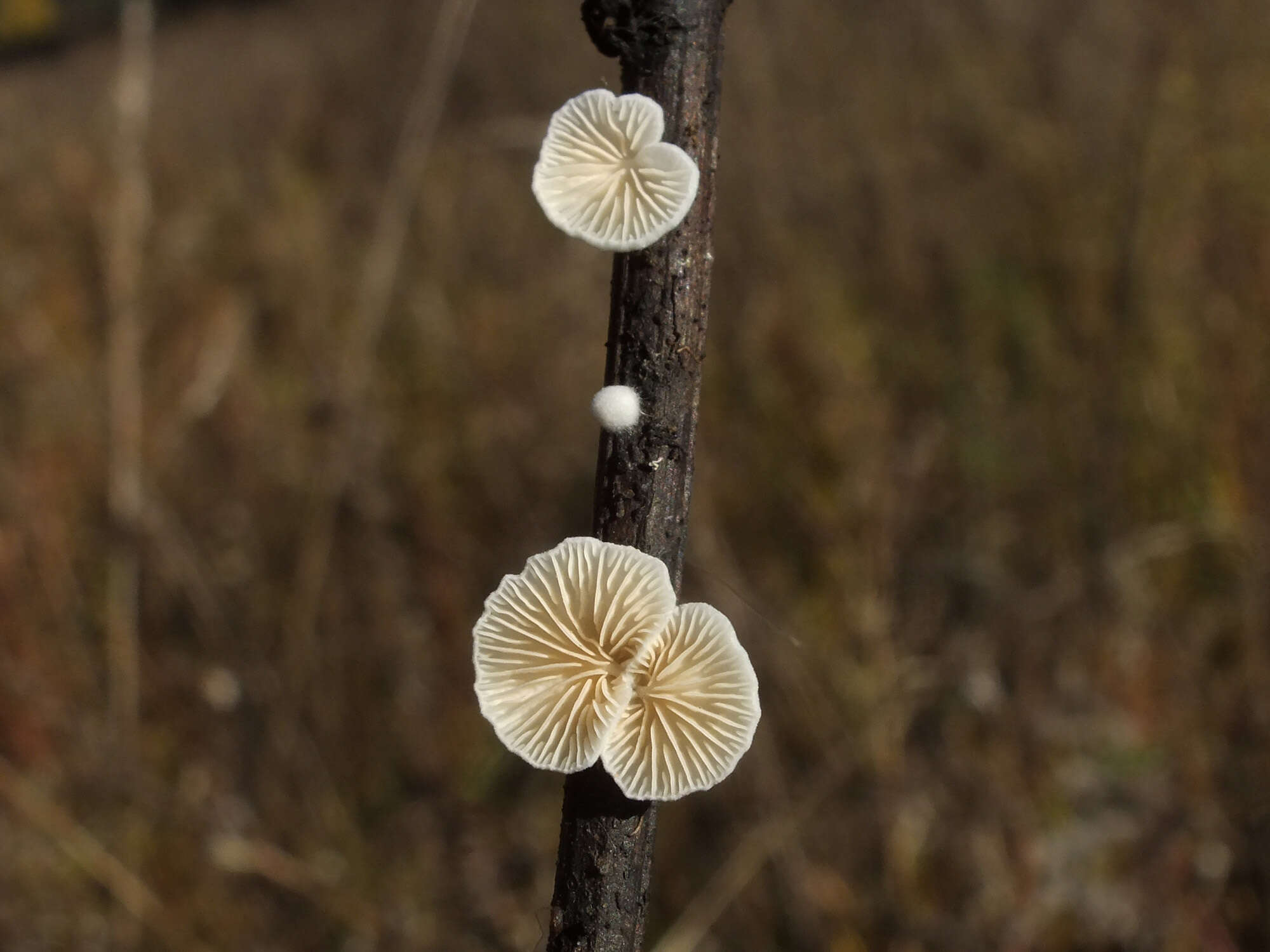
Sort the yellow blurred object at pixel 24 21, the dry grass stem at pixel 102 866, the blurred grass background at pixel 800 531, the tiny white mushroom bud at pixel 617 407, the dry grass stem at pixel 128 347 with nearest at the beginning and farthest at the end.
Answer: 1. the tiny white mushroom bud at pixel 617 407
2. the dry grass stem at pixel 128 347
3. the dry grass stem at pixel 102 866
4. the blurred grass background at pixel 800 531
5. the yellow blurred object at pixel 24 21

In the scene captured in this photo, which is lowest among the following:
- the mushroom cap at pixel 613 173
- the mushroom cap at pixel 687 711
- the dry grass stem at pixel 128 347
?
the mushroom cap at pixel 687 711

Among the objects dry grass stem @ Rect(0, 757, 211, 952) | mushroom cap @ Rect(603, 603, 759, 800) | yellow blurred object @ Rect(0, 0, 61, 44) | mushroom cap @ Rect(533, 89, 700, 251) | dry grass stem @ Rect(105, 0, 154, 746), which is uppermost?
yellow blurred object @ Rect(0, 0, 61, 44)

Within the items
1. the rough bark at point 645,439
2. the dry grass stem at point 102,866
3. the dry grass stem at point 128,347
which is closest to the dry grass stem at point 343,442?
the dry grass stem at point 128,347

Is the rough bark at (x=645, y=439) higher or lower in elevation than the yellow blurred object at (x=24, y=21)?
lower

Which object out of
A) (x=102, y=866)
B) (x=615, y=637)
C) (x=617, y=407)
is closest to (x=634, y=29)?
(x=617, y=407)

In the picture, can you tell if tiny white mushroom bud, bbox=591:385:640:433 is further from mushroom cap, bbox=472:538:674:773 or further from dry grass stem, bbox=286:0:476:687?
dry grass stem, bbox=286:0:476:687

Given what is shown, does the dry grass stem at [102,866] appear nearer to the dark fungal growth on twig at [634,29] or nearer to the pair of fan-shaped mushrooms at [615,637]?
the pair of fan-shaped mushrooms at [615,637]

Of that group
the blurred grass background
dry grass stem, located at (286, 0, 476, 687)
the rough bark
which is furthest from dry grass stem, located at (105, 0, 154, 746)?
the rough bark
